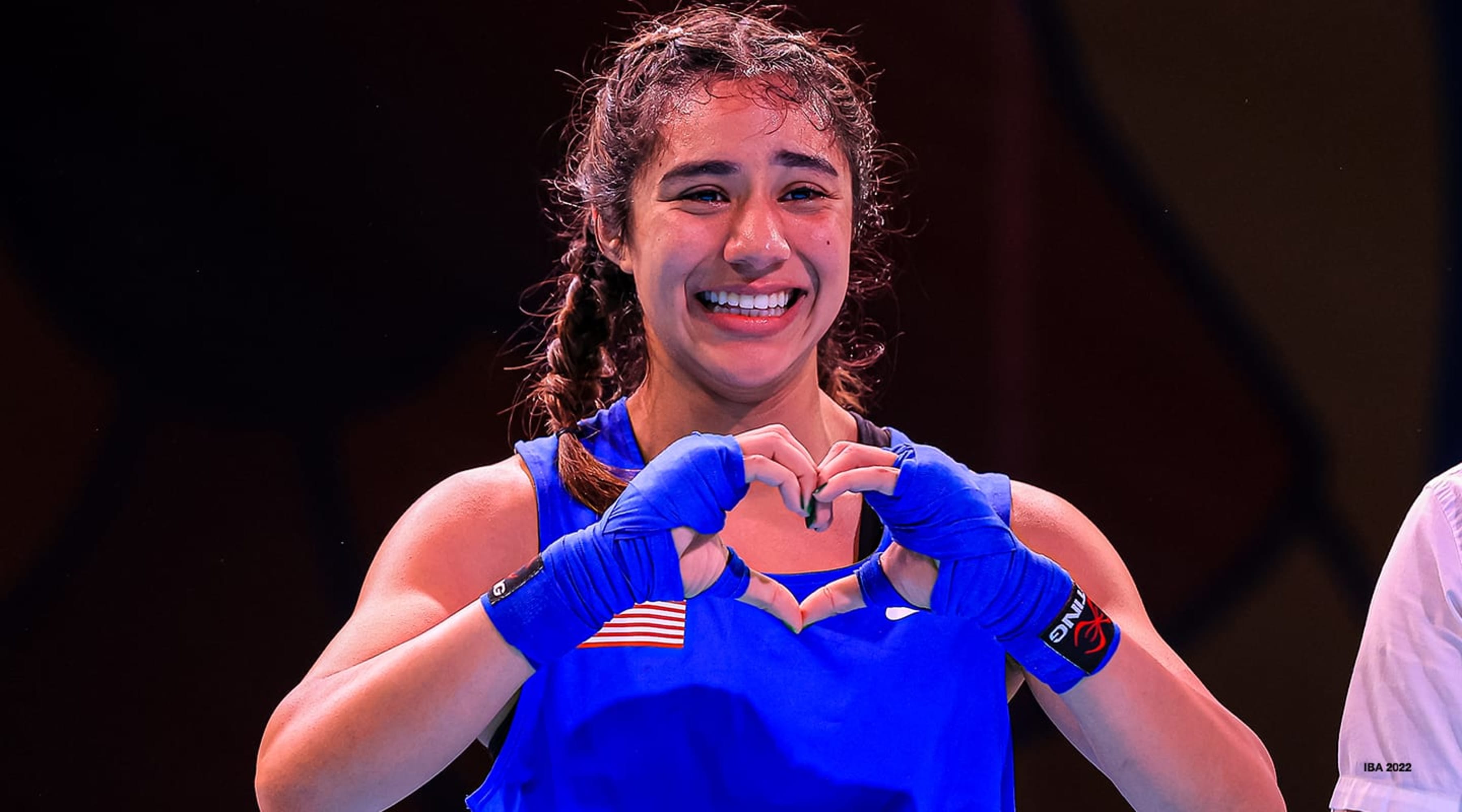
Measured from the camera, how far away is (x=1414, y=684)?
1.49 meters

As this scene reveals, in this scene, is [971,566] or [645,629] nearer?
[971,566]

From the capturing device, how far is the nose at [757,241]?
1.41 metres

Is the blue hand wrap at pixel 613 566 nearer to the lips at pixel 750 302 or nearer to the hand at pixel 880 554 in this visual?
the hand at pixel 880 554

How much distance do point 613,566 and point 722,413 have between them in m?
0.35

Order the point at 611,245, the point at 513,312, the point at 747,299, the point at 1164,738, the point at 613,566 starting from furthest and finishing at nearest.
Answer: the point at 513,312, the point at 611,245, the point at 747,299, the point at 1164,738, the point at 613,566

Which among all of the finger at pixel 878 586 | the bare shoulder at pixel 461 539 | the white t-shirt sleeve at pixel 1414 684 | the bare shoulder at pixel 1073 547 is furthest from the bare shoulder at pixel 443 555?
the white t-shirt sleeve at pixel 1414 684

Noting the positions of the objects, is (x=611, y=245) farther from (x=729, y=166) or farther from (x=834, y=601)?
(x=834, y=601)

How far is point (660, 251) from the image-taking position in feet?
4.76

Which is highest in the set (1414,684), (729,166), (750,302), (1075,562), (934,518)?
(729,166)

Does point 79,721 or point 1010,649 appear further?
point 79,721

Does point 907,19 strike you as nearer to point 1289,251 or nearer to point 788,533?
point 1289,251

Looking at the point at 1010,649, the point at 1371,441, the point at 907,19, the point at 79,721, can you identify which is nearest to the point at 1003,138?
the point at 907,19

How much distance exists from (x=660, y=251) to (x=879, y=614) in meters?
0.42

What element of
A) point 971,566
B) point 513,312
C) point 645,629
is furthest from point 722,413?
point 513,312
